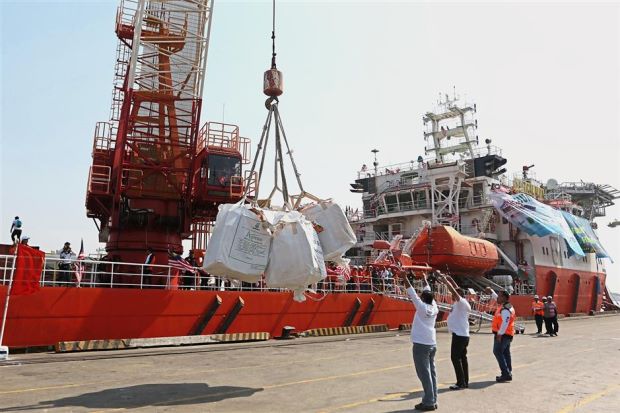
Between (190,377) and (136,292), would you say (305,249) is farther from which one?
(136,292)

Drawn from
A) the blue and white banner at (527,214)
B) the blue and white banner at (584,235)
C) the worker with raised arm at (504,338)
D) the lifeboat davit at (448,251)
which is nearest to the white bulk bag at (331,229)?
the worker with raised arm at (504,338)

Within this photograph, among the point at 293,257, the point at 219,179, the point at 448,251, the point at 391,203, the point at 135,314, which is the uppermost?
the point at 391,203

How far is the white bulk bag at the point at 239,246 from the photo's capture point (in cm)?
711

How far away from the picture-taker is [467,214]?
32.8m

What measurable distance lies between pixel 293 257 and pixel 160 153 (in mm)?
14060

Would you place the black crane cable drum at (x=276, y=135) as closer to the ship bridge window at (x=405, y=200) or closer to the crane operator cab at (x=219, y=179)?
the crane operator cab at (x=219, y=179)

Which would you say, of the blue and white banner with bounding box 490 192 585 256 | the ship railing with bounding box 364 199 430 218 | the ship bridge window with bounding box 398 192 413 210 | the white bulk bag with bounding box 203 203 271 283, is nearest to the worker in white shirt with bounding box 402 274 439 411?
the white bulk bag with bounding box 203 203 271 283

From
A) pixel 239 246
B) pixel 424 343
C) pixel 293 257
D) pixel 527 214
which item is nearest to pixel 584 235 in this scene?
pixel 527 214

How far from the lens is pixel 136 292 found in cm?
1391

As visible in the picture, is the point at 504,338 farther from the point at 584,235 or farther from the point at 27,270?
the point at 584,235

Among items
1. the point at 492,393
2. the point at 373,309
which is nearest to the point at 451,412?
the point at 492,393

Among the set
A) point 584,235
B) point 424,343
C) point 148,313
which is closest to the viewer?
point 424,343

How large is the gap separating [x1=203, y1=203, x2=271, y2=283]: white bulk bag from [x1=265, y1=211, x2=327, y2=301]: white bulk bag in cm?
14

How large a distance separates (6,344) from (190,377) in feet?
19.2
